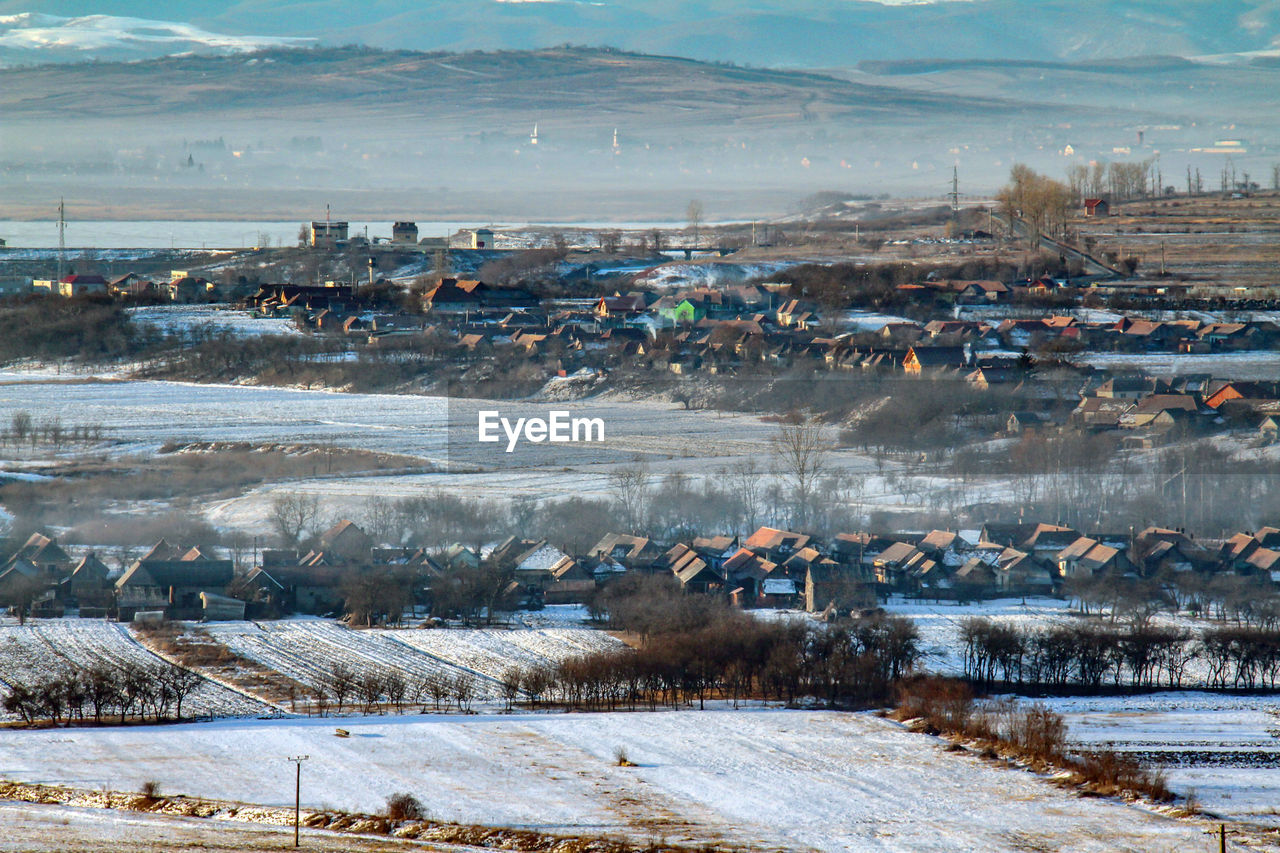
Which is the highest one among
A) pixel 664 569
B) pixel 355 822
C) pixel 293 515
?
pixel 293 515

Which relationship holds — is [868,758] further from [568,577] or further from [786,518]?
[786,518]

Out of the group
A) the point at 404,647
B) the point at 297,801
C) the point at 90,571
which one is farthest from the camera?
the point at 90,571

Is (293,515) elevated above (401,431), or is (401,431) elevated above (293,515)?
(401,431)

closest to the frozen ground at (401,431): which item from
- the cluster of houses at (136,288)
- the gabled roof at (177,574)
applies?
the gabled roof at (177,574)

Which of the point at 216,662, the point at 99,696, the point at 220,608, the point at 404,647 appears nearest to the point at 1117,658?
the point at 404,647

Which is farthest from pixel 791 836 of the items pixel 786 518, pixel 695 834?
pixel 786 518

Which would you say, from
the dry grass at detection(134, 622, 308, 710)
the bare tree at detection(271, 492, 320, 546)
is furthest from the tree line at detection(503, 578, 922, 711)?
the bare tree at detection(271, 492, 320, 546)

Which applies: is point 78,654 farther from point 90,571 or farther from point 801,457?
point 801,457
